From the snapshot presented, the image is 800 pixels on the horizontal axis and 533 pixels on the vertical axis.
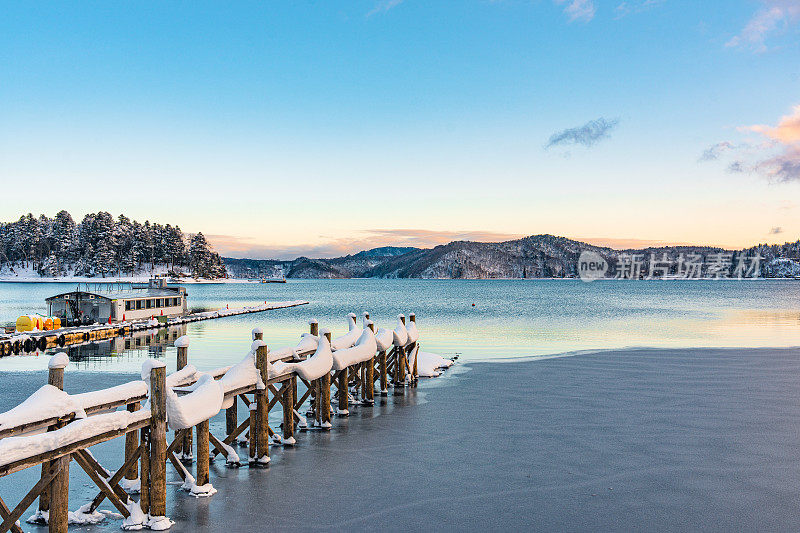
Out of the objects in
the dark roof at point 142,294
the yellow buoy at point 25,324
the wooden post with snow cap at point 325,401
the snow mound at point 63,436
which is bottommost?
the yellow buoy at point 25,324

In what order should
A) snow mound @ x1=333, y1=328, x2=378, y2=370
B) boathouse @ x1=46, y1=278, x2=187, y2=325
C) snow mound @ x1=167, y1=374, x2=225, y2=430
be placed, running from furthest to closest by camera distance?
boathouse @ x1=46, y1=278, x2=187, y2=325
snow mound @ x1=333, y1=328, x2=378, y2=370
snow mound @ x1=167, y1=374, x2=225, y2=430

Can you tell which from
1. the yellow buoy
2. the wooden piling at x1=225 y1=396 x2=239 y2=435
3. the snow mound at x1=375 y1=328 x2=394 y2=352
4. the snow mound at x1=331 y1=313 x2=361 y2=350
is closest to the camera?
the wooden piling at x1=225 y1=396 x2=239 y2=435

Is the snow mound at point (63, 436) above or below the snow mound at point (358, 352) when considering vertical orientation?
above

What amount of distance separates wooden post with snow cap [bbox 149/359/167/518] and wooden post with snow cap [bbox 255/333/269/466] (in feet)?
11.0

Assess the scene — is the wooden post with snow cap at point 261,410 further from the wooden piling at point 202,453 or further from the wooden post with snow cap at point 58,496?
the wooden post with snow cap at point 58,496

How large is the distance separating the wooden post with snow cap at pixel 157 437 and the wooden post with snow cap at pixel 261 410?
3359 mm

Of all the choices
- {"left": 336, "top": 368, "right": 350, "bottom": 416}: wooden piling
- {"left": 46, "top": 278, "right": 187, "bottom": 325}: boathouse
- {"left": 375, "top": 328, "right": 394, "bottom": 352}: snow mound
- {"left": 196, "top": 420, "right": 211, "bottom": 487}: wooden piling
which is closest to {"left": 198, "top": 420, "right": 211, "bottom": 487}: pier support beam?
{"left": 196, "top": 420, "right": 211, "bottom": 487}: wooden piling

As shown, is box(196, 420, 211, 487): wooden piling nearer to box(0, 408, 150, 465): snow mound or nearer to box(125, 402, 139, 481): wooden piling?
box(125, 402, 139, 481): wooden piling

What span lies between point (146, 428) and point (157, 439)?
345 millimetres

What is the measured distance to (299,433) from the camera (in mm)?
15500

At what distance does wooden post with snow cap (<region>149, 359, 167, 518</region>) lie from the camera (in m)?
9.20

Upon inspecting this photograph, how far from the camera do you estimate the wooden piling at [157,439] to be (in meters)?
9.20

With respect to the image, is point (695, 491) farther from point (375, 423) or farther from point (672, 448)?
point (375, 423)

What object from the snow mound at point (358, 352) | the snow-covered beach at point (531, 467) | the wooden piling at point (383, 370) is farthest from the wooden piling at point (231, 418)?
the wooden piling at point (383, 370)
